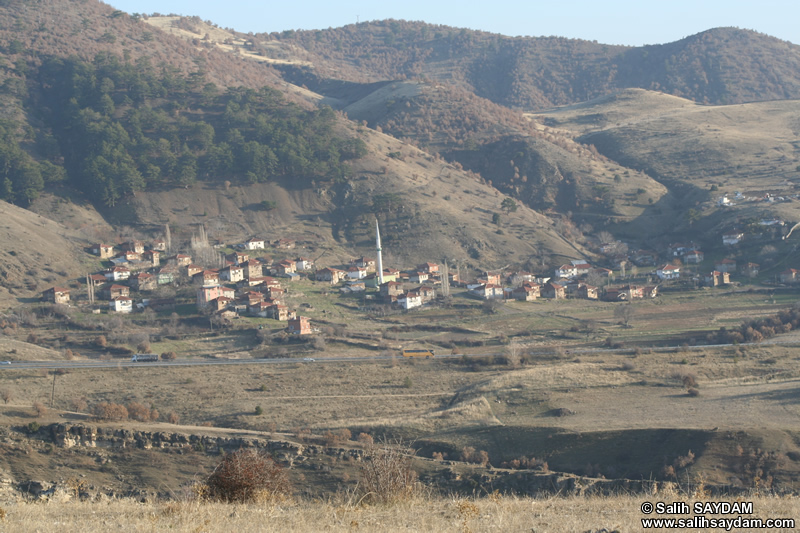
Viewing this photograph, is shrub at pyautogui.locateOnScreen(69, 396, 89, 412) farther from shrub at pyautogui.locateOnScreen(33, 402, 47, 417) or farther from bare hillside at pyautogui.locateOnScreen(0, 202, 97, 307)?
bare hillside at pyautogui.locateOnScreen(0, 202, 97, 307)

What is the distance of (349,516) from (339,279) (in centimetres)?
6338

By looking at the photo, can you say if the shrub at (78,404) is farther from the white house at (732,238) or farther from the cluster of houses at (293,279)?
the white house at (732,238)

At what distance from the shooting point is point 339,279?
74562 mm

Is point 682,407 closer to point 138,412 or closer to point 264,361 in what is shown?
point 264,361

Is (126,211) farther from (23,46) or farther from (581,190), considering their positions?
(581,190)

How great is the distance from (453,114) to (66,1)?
67968mm

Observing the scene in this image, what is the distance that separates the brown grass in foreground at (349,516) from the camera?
10.7 meters

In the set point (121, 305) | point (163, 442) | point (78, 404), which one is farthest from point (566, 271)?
point (163, 442)

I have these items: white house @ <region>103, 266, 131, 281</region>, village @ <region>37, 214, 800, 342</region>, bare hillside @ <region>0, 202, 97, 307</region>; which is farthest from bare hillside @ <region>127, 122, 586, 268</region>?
white house @ <region>103, 266, 131, 281</region>

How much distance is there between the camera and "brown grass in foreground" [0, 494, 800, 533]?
10703 millimetres

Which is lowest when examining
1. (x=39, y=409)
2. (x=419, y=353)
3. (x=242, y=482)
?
(x=419, y=353)

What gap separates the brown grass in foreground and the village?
45575 mm

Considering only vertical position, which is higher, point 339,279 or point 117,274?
point 117,274

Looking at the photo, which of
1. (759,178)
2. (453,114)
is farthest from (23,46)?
(759,178)
